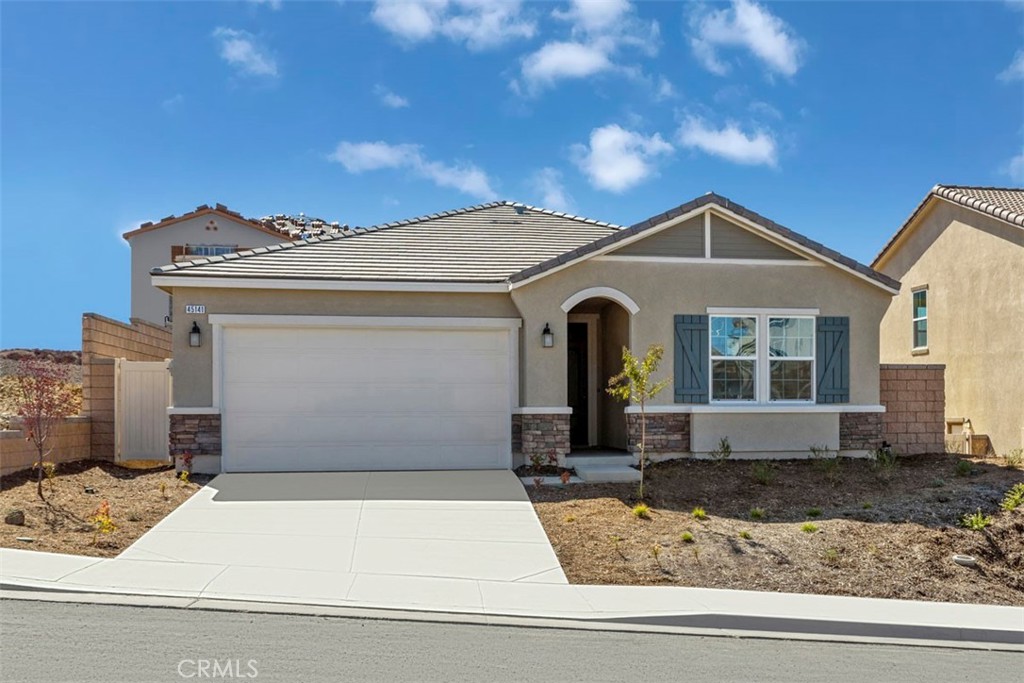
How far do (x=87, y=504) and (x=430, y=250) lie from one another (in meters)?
7.37

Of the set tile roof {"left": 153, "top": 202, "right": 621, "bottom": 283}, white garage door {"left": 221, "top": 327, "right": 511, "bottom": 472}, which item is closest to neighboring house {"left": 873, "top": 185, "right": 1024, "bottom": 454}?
tile roof {"left": 153, "top": 202, "right": 621, "bottom": 283}

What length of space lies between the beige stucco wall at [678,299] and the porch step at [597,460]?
3.34ft

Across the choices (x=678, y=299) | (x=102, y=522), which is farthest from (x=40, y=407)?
(x=678, y=299)

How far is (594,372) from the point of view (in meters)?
16.7

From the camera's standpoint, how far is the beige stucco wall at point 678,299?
1403 cm

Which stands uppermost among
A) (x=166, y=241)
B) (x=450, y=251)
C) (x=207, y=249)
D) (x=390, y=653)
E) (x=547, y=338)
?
(x=166, y=241)

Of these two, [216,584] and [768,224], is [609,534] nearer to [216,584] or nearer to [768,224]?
[216,584]

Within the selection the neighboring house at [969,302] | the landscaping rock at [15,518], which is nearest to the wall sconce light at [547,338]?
the landscaping rock at [15,518]

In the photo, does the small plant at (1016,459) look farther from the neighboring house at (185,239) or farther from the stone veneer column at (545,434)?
the neighboring house at (185,239)

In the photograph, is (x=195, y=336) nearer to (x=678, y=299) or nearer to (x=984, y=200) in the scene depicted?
(x=678, y=299)

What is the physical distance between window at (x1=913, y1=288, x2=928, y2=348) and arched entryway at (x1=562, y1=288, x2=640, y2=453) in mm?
8977

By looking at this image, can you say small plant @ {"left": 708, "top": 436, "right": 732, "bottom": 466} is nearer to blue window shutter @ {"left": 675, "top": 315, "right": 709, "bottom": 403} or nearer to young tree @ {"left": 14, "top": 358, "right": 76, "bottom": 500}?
blue window shutter @ {"left": 675, "top": 315, "right": 709, "bottom": 403}

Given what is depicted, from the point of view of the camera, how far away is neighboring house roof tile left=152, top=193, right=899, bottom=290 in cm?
1397

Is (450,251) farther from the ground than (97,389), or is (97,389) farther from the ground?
(450,251)
